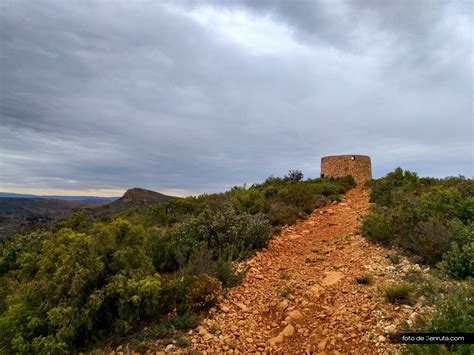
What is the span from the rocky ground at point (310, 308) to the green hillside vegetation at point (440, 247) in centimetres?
30

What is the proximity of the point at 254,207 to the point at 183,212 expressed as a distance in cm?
284

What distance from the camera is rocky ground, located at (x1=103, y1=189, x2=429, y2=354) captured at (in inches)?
136

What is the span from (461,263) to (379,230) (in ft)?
6.71

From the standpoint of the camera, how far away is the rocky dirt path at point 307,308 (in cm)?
346

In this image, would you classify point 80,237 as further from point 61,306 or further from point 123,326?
point 123,326

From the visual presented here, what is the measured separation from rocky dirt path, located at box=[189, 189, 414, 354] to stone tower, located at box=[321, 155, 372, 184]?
503 inches

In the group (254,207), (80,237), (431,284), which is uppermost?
(254,207)

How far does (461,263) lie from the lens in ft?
14.7

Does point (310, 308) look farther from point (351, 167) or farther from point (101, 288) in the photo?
point (351, 167)

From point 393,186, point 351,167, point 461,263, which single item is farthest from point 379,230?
point 351,167

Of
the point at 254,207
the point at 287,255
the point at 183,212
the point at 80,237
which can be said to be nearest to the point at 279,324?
the point at 287,255

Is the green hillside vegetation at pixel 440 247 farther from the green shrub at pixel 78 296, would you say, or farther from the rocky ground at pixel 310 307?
the green shrub at pixel 78 296

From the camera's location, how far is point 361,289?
4473 millimetres

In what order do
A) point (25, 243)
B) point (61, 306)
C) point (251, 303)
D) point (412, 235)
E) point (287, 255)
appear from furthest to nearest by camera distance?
point (25, 243) → point (287, 255) → point (412, 235) → point (251, 303) → point (61, 306)
